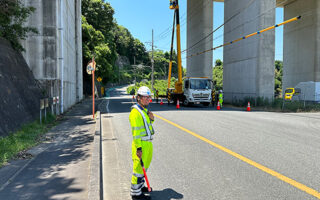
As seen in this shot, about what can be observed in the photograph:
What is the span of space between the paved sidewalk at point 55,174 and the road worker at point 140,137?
0.64m

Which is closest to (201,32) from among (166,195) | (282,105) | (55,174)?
(282,105)

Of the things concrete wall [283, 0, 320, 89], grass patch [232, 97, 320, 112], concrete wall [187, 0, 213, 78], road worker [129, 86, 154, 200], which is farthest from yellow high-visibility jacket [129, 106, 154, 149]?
concrete wall [283, 0, 320, 89]

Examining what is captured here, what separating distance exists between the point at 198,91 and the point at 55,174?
1676cm

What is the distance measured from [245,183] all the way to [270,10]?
64.6 feet

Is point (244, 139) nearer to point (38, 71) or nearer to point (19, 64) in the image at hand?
point (19, 64)

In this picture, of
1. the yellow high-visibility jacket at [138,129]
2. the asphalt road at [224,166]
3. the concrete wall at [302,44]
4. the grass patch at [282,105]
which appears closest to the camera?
the yellow high-visibility jacket at [138,129]

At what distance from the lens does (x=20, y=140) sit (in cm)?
725

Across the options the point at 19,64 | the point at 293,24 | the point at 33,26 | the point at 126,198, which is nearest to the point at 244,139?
the point at 126,198

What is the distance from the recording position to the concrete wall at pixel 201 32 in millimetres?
33562

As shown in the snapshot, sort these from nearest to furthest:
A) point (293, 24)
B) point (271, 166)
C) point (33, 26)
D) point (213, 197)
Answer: point (213, 197)
point (271, 166)
point (33, 26)
point (293, 24)

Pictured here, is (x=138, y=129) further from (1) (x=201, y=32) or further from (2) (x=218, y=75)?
(2) (x=218, y=75)

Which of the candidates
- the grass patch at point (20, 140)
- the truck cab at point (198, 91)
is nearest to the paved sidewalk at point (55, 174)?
the grass patch at point (20, 140)

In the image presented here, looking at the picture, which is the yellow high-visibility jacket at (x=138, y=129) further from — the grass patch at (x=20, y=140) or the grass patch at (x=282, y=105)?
the grass patch at (x=282, y=105)

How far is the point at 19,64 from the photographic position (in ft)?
38.4
